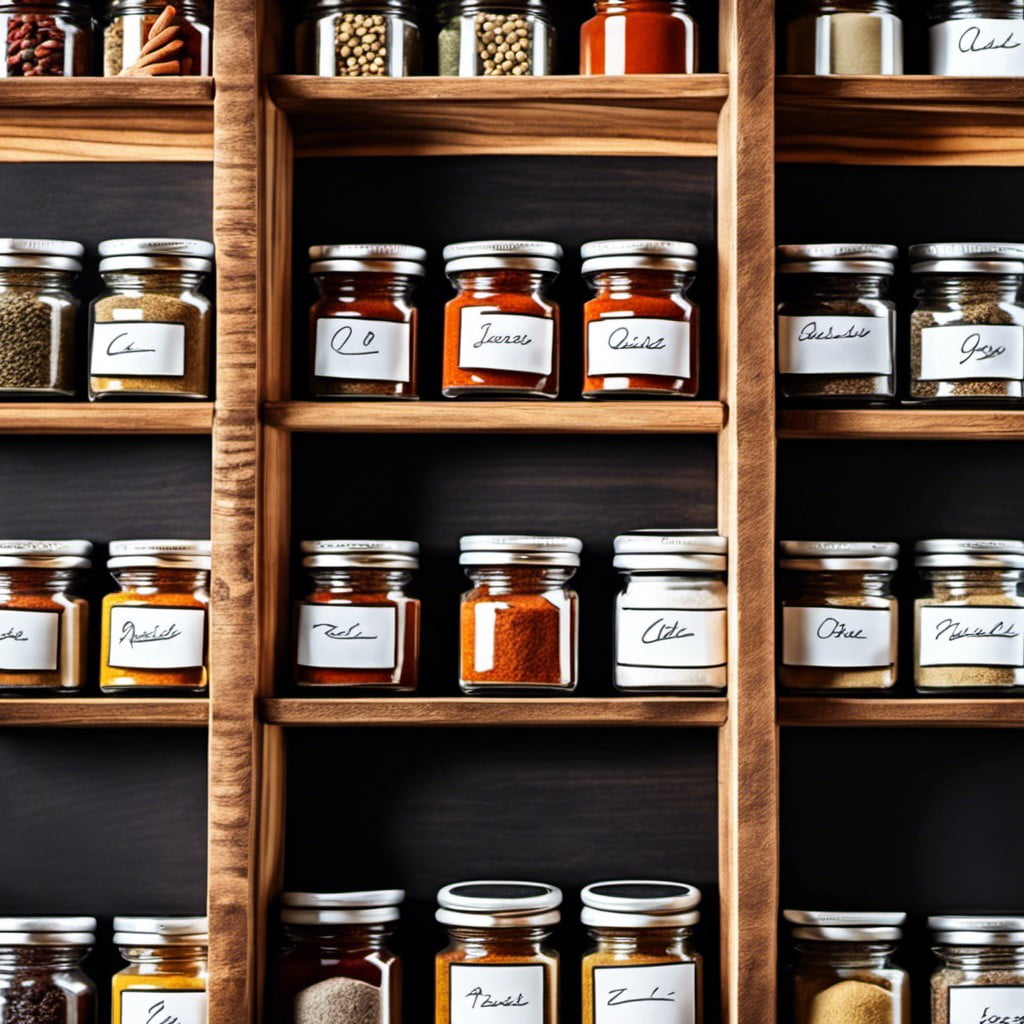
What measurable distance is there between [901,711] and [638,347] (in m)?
0.46

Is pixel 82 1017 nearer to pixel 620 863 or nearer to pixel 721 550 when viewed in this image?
pixel 620 863

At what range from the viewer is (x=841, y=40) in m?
1.36

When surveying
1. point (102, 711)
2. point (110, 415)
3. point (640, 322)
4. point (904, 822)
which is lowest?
point (904, 822)

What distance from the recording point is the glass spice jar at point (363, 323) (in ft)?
4.40

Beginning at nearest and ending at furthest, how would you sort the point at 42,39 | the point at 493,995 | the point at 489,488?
the point at 493,995 < the point at 42,39 < the point at 489,488

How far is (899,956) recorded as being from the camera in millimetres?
1434

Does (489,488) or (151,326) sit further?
(489,488)

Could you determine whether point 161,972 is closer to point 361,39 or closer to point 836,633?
point 836,633

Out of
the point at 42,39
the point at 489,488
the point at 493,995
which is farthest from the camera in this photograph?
the point at 489,488

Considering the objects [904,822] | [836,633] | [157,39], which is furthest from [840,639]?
[157,39]

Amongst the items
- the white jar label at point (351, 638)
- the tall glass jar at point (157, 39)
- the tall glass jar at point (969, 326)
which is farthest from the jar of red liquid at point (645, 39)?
the white jar label at point (351, 638)

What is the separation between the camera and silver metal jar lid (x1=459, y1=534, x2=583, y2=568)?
133 cm

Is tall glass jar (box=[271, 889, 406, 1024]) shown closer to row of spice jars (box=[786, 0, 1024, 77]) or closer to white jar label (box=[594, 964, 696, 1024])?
white jar label (box=[594, 964, 696, 1024])

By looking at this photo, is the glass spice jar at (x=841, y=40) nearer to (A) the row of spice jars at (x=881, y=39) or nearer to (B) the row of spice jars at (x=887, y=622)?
(A) the row of spice jars at (x=881, y=39)
